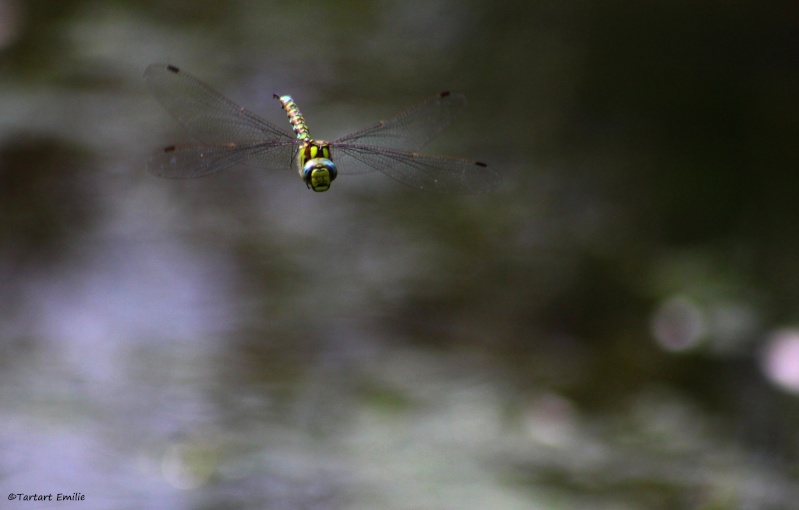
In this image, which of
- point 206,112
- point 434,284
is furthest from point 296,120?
point 434,284

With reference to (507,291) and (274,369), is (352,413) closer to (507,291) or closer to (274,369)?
(274,369)

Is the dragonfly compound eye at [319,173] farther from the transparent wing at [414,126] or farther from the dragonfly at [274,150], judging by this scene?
the transparent wing at [414,126]

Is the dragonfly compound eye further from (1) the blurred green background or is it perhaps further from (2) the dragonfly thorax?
(1) the blurred green background

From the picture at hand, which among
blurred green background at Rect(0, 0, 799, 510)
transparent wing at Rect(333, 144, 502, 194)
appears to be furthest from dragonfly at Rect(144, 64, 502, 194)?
blurred green background at Rect(0, 0, 799, 510)

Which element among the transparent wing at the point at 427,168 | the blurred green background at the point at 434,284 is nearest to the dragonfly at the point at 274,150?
the transparent wing at the point at 427,168

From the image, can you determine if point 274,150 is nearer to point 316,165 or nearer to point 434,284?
point 316,165

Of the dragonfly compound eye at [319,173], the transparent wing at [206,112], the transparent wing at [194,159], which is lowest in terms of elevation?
the dragonfly compound eye at [319,173]
